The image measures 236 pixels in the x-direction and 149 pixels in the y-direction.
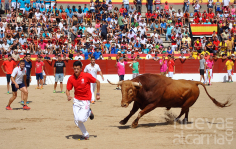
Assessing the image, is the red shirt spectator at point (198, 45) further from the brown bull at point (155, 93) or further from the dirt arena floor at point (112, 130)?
the brown bull at point (155, 93)

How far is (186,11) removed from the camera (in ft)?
82.1

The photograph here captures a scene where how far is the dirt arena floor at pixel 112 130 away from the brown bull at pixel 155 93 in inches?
19.0

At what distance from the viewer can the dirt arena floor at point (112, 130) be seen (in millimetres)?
5957

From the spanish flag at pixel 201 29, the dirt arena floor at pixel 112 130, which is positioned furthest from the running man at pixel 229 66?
the dirt arena floor at pixel 112 130

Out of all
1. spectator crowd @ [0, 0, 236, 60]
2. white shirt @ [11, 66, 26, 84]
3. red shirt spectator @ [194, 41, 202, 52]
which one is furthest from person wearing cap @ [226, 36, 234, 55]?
white shirt @ [11, 66, 26, 84]

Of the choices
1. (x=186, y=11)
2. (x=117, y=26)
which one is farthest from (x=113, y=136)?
(x=186, y=11)

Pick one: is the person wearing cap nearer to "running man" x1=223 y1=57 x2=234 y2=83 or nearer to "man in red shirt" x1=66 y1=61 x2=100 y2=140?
"running man" x1=223 y1=57 x2=234 y2=83

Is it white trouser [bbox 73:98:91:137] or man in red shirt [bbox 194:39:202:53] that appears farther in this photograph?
man in red shirt [bbox 194:39:202:53]

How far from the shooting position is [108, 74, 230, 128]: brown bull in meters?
7.32

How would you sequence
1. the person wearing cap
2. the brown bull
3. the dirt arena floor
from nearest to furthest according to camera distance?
the dirt arena floor
the brown bull
the person wearing cap

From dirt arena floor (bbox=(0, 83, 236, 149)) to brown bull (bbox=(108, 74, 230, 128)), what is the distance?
48 centimetres

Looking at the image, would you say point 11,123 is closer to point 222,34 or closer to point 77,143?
point 77,143

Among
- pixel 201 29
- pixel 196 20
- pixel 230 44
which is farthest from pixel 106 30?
pixel 230 44

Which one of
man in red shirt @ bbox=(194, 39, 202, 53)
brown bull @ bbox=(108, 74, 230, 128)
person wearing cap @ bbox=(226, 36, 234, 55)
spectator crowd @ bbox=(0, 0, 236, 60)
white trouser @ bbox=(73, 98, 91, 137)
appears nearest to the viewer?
white trouser @ bbox=(73, 98, 91, 137)
